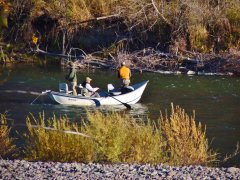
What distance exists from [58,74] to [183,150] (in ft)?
64.5

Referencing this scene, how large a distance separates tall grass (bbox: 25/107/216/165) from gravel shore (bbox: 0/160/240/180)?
628 mm

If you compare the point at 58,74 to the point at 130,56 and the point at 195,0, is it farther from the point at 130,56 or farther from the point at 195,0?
the point at 195,0

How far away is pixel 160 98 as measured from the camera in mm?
22109

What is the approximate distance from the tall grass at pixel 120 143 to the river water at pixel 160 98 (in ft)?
7.58

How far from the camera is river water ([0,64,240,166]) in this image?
16.9 meters

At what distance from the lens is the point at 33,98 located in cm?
2152

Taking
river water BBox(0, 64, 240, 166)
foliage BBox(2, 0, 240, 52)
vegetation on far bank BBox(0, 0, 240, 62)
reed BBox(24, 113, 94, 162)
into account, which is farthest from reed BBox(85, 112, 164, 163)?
foliage BBox(2, 0, 240, 52)

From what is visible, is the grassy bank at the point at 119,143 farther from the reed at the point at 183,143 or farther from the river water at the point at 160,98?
the river water at the point at 160,98

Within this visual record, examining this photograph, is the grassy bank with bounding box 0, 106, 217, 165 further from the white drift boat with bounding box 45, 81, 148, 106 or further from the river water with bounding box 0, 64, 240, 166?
the white drift boat with bounding box 45, 81, 148, 106

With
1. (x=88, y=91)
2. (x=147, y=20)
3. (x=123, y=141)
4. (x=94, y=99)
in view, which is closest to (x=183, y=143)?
(x=123, y=141)

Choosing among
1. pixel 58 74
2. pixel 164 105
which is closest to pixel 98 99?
pixel 164 105

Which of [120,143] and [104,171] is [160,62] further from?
[104,171]

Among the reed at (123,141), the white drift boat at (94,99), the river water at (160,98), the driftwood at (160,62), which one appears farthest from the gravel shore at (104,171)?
the driftwood at (160,62)

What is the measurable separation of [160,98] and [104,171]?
45.4ft
